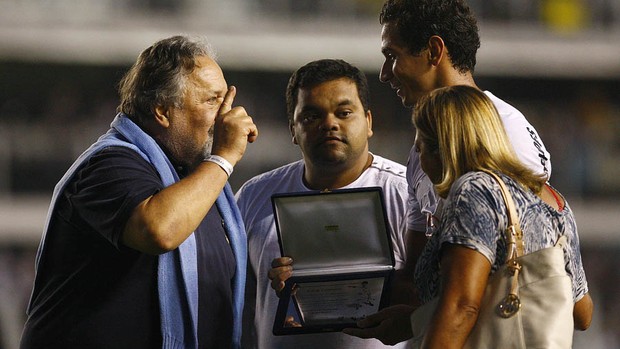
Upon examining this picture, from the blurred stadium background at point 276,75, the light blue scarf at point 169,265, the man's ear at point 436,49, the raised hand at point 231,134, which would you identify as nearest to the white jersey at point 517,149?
the man's ear at point 436,49

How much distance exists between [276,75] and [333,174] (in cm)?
1333

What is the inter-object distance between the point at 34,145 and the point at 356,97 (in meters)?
12.1

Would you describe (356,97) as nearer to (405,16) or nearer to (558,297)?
(405,16)

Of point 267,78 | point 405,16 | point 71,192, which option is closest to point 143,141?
point 71,192

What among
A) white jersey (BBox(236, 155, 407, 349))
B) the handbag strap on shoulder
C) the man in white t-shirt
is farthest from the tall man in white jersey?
the handbag strap on shoulder

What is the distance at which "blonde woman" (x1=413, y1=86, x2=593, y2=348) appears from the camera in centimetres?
337

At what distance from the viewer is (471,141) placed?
3.51 metres

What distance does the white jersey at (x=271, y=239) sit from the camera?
4.70m

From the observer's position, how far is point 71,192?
386cm

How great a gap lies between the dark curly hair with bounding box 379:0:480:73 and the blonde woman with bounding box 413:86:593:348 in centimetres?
68

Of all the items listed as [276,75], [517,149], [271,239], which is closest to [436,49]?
[517,149]

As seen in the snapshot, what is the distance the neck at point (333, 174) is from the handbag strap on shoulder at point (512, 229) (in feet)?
4.97

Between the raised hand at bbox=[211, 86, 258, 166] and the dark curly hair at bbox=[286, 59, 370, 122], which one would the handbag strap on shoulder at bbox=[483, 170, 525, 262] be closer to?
the raised hand at bbox=[211, 86, 258, 166]

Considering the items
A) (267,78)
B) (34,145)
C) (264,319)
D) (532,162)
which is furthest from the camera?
(267,78)
